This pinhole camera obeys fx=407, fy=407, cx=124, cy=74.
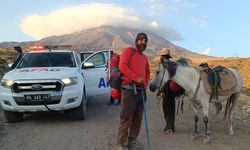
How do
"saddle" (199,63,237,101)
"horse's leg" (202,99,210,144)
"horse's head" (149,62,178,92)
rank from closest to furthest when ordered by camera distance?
"horse's head" (149,62,178,92) → "horse's leg" (202,99,210,144) → "saddle" (199,63,237,101)

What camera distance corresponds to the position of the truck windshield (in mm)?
11492

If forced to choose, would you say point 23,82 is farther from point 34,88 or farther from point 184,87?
point 184,87

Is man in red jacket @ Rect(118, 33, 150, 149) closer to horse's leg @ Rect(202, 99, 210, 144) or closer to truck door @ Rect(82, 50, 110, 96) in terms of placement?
horse's leg @ Rect(202, 99, 210, 144)

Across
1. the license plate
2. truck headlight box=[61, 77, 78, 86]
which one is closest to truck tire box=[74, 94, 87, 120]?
truck headlight box=[61, 77, 78, 86]

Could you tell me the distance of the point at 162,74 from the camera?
8.16 meters

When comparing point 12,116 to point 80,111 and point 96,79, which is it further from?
point 96,79

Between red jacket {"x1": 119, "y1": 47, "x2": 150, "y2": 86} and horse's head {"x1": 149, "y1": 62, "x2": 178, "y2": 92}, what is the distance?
60cm

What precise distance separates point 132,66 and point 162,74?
1.09m

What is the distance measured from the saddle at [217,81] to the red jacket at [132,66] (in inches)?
72.6

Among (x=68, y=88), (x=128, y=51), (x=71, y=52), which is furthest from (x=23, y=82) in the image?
(x=128, y=51)

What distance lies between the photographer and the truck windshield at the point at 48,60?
37.7 ft

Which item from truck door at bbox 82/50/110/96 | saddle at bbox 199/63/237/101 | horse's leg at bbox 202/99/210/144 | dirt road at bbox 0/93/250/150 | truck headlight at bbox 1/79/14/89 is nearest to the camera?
dirt road at bbox 0/93/250/150

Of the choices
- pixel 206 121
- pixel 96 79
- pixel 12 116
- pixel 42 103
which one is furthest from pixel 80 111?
pixel 206 121

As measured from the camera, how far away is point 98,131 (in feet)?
31.1
